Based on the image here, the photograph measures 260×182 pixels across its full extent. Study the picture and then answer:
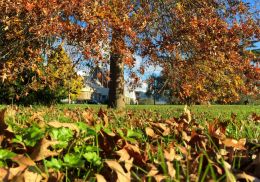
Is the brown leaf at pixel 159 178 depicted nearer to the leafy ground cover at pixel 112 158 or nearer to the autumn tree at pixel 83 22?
the leafy ground cover at pixel 112 158

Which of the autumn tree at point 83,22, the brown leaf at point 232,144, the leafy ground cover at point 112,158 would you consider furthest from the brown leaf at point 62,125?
the autumn tree at point 83,22

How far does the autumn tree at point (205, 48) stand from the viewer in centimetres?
1105

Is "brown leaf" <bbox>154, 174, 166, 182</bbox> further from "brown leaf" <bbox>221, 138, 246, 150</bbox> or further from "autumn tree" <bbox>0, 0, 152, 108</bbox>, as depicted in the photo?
"autumn tree" <bbox>0, 0, 152, 108</bbox>

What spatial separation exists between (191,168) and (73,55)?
9166mm

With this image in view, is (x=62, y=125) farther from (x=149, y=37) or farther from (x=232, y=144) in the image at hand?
(x=149, y=37)

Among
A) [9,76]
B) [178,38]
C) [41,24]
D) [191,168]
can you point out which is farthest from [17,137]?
[178,38]

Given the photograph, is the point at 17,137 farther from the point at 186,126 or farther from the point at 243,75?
the point at 243,75

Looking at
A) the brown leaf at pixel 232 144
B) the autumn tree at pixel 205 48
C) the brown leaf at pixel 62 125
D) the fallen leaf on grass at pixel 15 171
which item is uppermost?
the autumn tree at pixel 205 48

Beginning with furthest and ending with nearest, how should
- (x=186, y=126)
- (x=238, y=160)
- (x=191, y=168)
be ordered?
1. (x=186, y=126)
2. (x=238, y=160)
3. (x=191, y=168)

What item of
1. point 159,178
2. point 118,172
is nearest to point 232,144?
point 159,178

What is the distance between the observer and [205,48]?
11.1 meters

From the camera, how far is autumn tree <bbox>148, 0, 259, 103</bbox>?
435 inches

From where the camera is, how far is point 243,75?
45.6 ft

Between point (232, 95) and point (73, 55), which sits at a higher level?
point (73, 55)
